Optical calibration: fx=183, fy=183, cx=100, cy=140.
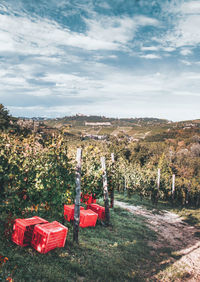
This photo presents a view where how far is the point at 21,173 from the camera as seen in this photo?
6141 mm

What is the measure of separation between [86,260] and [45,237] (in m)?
1.78

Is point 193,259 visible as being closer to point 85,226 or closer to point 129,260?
point 129,260

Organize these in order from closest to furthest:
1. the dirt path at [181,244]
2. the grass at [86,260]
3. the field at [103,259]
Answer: the grass at [86,260], the field at [103,259], the dirt path at [181,244]

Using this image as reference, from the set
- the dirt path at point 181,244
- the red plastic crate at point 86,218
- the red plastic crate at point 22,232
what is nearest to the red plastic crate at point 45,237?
the red plastic crate at point 22,232

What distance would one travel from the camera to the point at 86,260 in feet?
20.2

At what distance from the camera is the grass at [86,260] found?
4814mm

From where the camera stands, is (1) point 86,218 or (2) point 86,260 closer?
(2) point 86,260

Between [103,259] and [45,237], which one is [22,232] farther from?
[103,259]

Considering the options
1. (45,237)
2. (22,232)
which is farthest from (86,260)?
(22,232)

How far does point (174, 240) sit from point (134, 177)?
13.8 metres

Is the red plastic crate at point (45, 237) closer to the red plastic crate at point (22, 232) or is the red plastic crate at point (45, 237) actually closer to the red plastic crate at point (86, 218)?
the red plastic crate at point (22, 232)

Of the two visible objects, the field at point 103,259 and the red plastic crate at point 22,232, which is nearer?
the field at point 103,259

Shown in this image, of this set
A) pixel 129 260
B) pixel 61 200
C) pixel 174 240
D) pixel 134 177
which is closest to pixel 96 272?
pixel 129 260

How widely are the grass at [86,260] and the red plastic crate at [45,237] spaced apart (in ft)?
0.61
